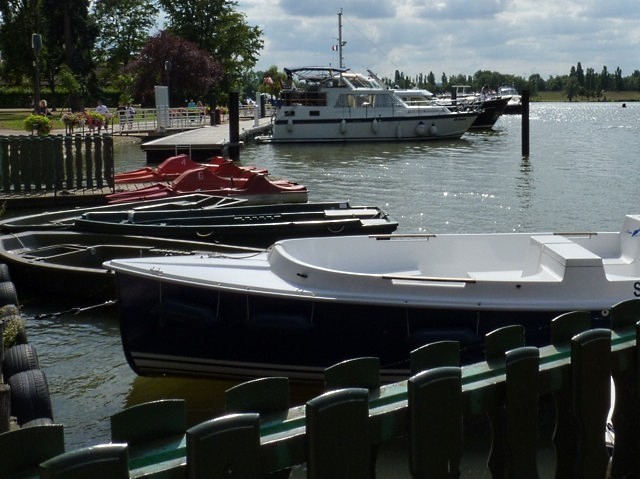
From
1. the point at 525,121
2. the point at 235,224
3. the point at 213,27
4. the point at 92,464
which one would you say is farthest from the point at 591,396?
the point at 213,27

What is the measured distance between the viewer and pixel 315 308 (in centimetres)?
768

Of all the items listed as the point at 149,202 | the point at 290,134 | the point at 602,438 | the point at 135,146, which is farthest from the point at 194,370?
the point at 290,134

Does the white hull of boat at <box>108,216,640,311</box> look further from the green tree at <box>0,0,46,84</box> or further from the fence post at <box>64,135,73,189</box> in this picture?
the green tree at <box>0,0,46,84</box>

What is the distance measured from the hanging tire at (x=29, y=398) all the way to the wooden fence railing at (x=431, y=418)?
3.96m

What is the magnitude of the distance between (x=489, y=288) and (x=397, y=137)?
39.6 meters

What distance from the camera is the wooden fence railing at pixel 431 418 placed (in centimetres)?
242

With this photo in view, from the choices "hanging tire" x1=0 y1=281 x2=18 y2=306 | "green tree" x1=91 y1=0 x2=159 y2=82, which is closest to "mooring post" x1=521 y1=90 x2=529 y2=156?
"hanging tire" x1=0 y1=281 x2=18 y2=306

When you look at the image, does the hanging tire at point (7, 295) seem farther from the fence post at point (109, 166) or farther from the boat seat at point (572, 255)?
the fence post at point (109, 166)

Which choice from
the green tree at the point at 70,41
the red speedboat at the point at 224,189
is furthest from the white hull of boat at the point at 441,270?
the green tree at the point at 70,41

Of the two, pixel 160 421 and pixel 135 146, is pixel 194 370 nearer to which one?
pixel 160 421

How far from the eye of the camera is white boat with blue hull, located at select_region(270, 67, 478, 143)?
4612 centimetres

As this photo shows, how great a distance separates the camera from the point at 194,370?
26.8 feet

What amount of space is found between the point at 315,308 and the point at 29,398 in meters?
2.43

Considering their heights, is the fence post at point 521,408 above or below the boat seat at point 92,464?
below
